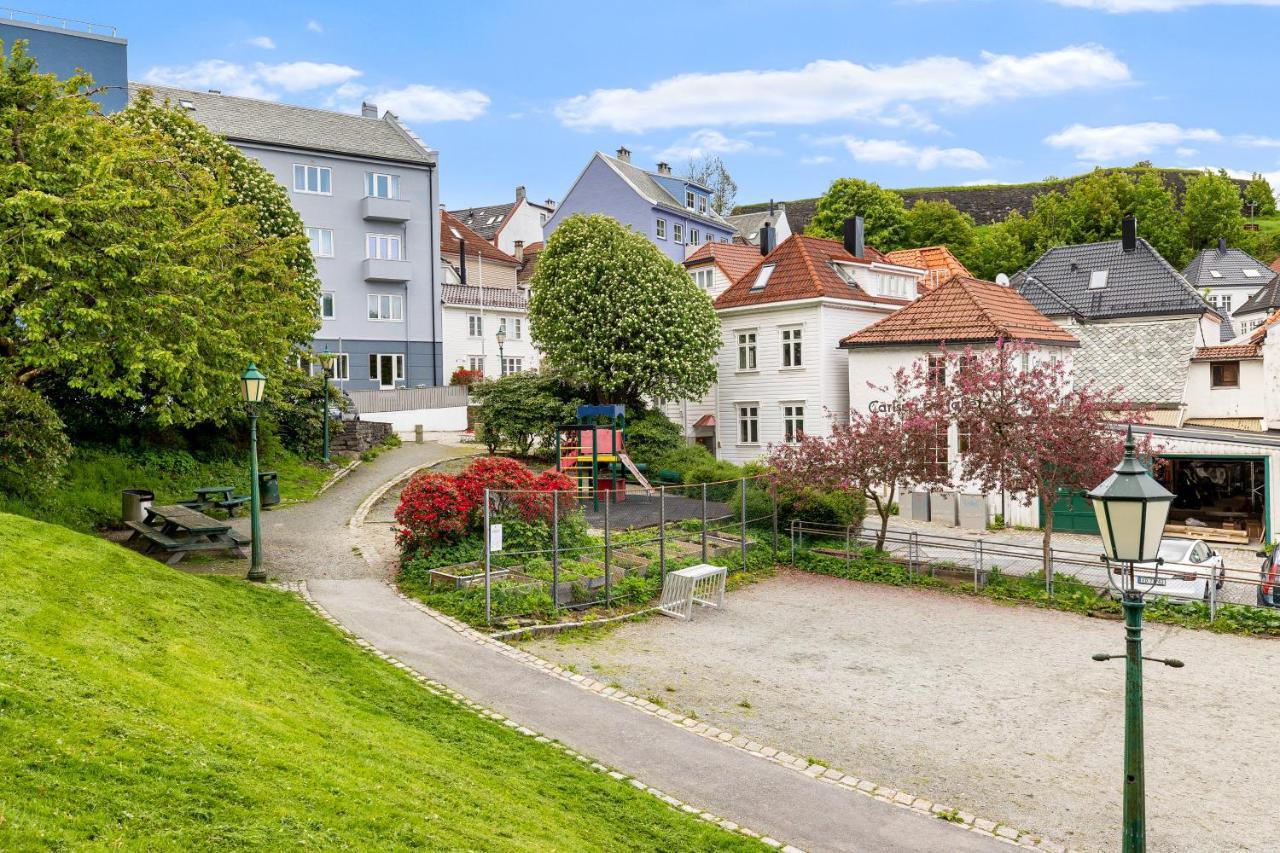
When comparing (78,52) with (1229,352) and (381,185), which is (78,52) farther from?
(1229,352)

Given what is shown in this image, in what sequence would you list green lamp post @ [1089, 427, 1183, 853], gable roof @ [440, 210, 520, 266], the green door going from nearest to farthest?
green lamp post @ [1089, 427, 1183, 853] < the green door < gable roof @ [440, 210, 520, 266]

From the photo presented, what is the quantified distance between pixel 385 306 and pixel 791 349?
2133 cm

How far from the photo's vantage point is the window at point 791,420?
35.8 meters

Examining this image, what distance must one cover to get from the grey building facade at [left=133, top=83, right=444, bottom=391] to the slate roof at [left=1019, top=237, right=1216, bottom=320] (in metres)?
29.3

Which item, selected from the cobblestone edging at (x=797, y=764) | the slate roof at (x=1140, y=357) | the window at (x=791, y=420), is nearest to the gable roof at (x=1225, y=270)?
the slate roof at (x=1140, y=357)

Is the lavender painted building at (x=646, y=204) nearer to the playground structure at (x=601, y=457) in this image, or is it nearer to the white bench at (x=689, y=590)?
the playground structure at (x=601, y=457)

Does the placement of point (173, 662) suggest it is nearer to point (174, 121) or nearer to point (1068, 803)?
point (1068, 803)

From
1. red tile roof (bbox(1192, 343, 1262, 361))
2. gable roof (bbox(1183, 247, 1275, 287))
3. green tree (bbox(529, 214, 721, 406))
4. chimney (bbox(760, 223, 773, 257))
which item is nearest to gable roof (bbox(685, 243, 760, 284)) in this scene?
chimney (bbox(760, 223, 773, 257))

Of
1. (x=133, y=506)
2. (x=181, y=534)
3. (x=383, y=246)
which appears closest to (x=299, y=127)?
(x=383, y=246)

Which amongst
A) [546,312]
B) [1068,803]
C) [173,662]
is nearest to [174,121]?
[546,312]

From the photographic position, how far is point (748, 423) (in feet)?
124

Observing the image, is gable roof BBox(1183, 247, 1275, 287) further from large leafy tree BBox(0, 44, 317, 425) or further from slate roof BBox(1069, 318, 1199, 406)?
large leafy tree BBox(0, 44, 317, 425)

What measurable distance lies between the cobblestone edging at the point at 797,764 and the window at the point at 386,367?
1303 inches

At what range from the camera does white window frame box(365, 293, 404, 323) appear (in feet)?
152
